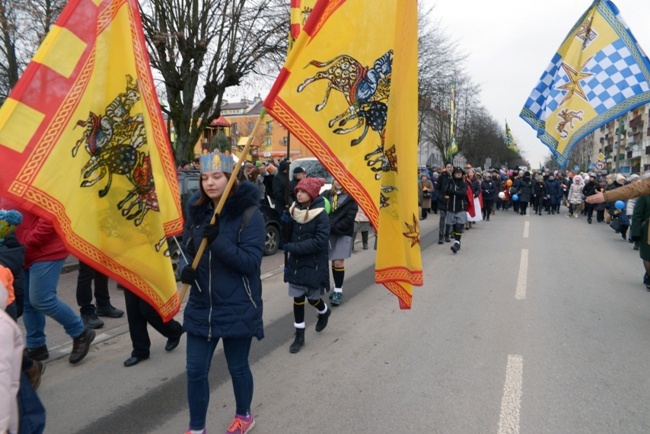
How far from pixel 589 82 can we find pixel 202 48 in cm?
1282

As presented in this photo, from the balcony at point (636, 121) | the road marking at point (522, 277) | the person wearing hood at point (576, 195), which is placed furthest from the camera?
the balcony at point (636, 121)

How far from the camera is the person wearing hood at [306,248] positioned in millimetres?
4918

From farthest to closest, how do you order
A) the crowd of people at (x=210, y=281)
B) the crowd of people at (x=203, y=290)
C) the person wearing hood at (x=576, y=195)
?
the person wearing hood at (x=576, y=195), the crowd of people at (x=210, y=281), the crowd of people at (x=203, y=290)

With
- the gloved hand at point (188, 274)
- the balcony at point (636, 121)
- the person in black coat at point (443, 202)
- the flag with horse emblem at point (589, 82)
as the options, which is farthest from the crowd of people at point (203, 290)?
the balcony at point (636, 121)

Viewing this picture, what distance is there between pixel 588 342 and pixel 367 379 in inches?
104

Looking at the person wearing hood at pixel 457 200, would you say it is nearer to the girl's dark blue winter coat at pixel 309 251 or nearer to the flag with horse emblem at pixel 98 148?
the girl's dark blue winter coat at pixel 309 251

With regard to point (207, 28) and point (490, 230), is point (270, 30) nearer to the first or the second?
point (207, 28)

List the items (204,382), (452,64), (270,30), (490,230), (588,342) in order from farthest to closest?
(452,64) < (270,30) < (490,230) < (588,342) < (204,382)

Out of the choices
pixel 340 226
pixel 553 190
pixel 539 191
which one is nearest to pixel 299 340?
pixel 340 226

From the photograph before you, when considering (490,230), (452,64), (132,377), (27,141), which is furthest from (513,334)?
(452,64)

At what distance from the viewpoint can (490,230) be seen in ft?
51.7

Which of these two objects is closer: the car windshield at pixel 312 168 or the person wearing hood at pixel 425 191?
the car windshield at pixel 312 168

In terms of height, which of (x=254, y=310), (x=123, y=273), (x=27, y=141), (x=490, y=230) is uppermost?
(x=27, y=141)

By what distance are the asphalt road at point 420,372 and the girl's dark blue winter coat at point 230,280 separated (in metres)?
0.94
